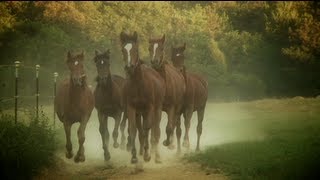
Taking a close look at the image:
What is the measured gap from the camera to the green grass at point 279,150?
36.7ft

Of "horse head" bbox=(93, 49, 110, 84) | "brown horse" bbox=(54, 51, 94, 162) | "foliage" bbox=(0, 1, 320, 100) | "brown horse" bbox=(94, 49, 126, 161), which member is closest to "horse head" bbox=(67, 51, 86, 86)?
"brown horse" bbox=(54, 51, 94, 162)

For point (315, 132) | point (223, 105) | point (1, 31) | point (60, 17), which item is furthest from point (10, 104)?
point (315, 132)

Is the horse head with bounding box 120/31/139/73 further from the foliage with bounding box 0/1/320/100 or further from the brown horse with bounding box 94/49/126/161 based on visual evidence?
the foliage with bounding box 0/1/320/100

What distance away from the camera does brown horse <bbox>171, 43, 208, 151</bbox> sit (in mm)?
15672

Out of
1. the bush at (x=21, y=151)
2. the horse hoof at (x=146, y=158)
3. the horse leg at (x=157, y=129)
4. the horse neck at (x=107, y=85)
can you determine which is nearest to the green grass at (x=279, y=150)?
the horse leg at (x=157, y=129)

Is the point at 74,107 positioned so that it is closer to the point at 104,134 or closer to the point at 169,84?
the point at 104,134

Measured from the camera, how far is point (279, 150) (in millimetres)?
13641

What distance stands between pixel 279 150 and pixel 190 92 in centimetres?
354

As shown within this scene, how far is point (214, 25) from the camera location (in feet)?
97.5

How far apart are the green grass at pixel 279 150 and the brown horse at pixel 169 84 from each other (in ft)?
3.93

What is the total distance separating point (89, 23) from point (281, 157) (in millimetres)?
20541

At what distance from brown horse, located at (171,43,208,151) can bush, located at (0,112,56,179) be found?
4783mm

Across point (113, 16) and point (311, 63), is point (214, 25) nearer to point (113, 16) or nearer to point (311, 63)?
point (113, 16)

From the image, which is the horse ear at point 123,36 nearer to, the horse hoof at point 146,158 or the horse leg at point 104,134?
the horse hoof at point 146,158
